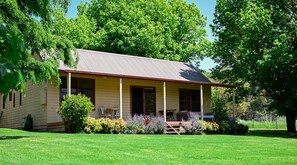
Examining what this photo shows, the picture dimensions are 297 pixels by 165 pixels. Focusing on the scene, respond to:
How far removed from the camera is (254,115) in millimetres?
54844

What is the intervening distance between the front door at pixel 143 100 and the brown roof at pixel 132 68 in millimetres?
979

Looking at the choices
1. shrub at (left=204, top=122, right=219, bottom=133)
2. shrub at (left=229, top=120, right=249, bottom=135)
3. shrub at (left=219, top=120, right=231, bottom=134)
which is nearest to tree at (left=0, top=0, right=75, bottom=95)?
shrub at (left=204, top=122, right=219, bottom=133)

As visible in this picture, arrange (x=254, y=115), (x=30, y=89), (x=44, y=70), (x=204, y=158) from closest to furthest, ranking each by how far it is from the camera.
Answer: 1. (x=204, y=158)
2. (x=44, y=70)
3. (x=30, y=89)
4. (x=254, y=115)

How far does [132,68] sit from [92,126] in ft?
19.9

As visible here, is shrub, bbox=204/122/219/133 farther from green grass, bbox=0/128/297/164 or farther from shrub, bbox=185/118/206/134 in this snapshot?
green grass, bbox=0/128/297/164

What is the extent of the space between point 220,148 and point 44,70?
19.1 feet

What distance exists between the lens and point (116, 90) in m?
20.2

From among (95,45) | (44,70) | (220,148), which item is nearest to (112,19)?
(95,45)

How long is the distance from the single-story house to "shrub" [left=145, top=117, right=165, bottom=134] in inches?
55.9

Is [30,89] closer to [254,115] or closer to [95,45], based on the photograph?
[95,45]

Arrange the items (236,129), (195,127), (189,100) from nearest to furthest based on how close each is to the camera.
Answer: (195,127), (236,129), (189,100)

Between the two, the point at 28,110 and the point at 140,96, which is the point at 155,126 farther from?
the point at 28,110

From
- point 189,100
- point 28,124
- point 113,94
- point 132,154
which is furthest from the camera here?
point 189,100

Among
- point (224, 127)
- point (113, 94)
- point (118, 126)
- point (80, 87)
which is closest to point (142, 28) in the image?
point (113, 94)
